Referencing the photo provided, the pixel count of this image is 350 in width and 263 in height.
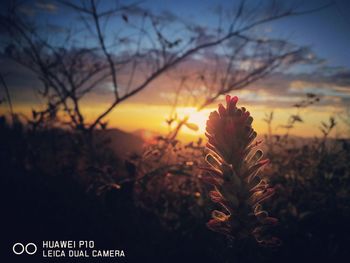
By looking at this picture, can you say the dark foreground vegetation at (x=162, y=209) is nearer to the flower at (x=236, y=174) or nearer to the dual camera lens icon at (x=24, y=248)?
the dual camera lens icon at (x=24, y=248)

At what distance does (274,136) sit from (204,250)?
3.54 meters

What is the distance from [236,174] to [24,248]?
3034mm

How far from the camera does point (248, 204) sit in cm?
153

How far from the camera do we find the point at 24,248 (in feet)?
12.2

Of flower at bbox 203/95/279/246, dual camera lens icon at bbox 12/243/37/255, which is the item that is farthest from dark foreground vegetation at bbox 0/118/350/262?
flower at bbox 203/95/279/246

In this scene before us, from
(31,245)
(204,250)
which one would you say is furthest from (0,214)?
(204,250)

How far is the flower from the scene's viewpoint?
1.51 m

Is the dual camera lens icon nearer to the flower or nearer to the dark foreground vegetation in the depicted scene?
the dark foreground vegetation

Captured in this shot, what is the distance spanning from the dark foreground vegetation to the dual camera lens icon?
0.30ft

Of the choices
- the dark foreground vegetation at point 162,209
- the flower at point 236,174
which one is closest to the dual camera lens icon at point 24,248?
the dark foreground vegetation at point 162,209

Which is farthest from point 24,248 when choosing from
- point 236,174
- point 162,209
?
point 236,174

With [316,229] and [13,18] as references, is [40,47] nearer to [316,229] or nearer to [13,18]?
[13,18]

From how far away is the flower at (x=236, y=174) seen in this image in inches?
59.4

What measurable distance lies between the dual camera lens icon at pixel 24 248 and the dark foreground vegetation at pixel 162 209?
0.09 metres
